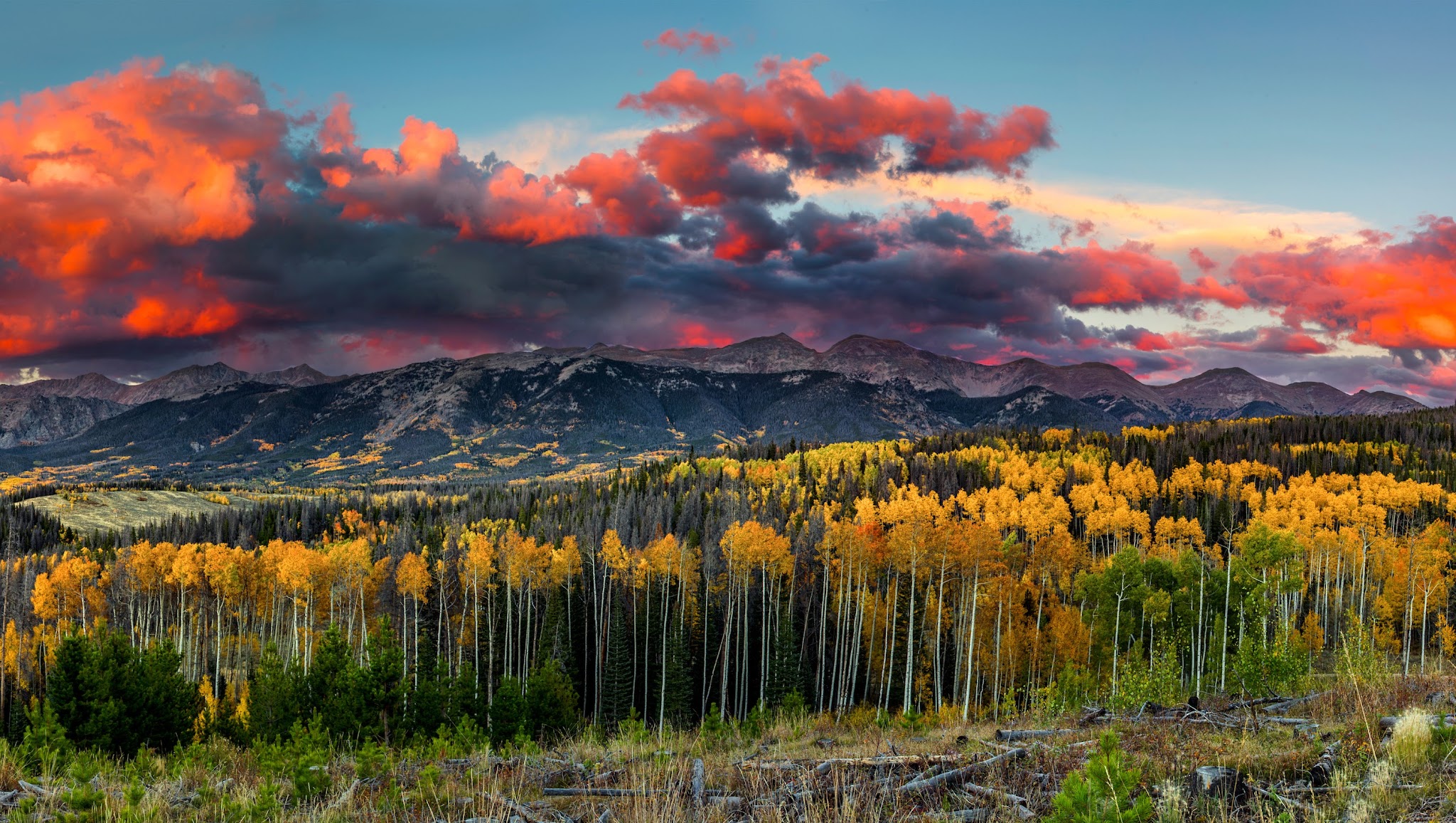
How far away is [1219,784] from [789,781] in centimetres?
512

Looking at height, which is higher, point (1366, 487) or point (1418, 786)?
point (1418, 786)

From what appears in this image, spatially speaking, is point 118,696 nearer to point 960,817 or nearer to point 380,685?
point 380,685

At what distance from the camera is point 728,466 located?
579ft

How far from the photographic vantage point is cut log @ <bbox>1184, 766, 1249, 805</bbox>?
786 cm

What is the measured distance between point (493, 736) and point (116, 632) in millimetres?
20054

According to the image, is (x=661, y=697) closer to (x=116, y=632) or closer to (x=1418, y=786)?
(x=116, y=632)

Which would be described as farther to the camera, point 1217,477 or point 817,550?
point 1217,477

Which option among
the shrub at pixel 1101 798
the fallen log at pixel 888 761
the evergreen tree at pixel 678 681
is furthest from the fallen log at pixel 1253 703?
the evergreen tree at pixel 678 681

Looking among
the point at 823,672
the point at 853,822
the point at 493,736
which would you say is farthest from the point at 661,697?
the point at 853,822

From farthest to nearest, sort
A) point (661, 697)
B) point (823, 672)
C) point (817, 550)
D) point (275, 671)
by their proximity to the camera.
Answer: point (817, 550), point (823, 672), point (661, 697), point (275, 671)

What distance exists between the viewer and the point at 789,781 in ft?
33.4

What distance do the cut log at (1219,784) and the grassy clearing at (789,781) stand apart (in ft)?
0.38

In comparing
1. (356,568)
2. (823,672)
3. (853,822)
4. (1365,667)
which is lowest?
(823,672)

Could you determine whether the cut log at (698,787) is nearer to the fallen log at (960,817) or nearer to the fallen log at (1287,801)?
the fallen log at (960,817)
